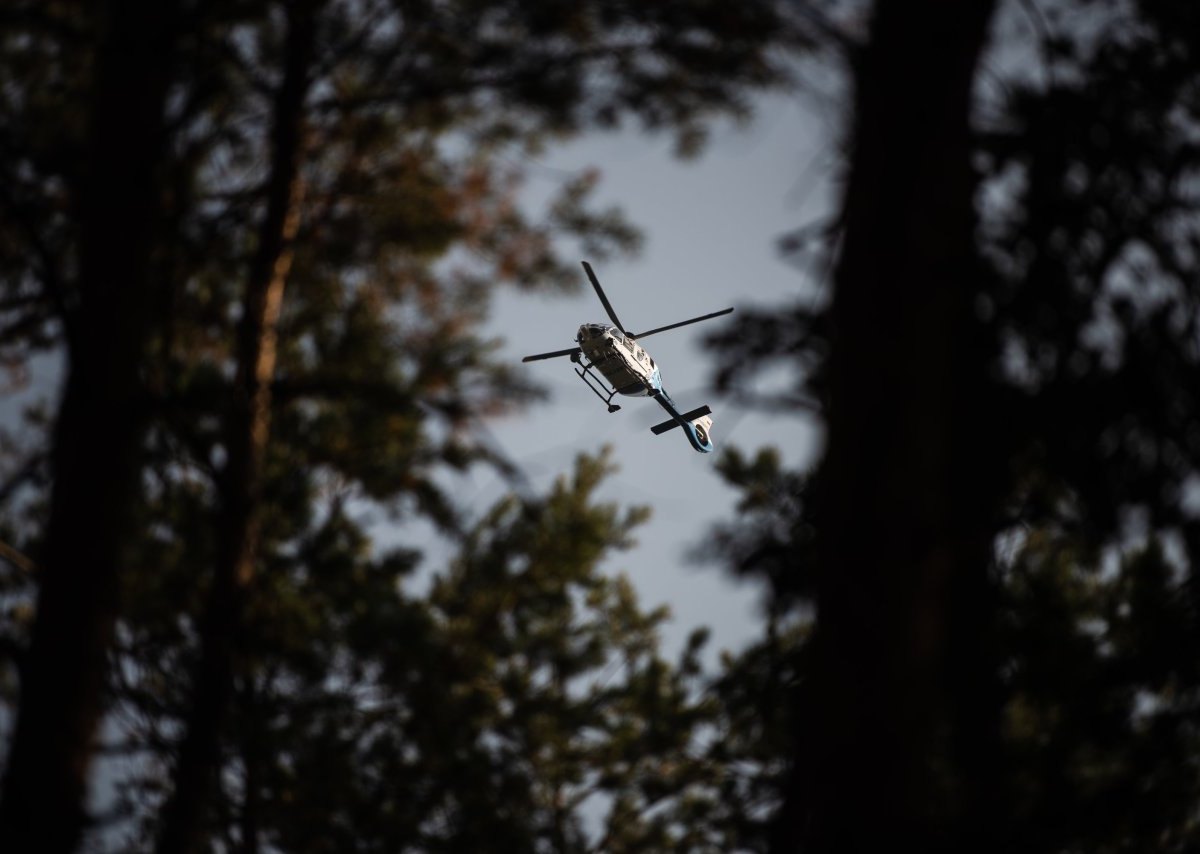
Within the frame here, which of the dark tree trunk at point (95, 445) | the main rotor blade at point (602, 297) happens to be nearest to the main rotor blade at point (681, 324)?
the main rotor blade at point (602, 297)

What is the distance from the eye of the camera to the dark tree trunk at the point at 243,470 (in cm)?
431

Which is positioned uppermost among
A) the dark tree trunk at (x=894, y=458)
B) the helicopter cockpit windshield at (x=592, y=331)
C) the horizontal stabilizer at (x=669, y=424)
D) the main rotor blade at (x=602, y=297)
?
the helicopter cockpit windshield at (x=592, y=331)

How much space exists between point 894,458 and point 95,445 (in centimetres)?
281

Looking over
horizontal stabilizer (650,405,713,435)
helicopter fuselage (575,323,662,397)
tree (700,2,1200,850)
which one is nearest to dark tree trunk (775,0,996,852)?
tree (700,2,1200,850)

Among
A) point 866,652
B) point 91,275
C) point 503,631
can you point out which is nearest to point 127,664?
point 91,275

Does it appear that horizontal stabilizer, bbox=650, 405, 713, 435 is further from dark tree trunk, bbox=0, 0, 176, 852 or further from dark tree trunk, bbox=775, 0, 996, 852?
dark tree trunk, bbox=0, 0, 176, 852

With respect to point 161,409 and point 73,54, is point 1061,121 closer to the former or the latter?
point 161,409

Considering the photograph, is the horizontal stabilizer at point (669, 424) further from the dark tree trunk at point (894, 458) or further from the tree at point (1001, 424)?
the dark tree trunk at point (894, 458)

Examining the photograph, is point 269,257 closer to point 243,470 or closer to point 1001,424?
point 243,470

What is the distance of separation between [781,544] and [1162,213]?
5.16ft

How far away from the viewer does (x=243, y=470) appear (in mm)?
6059

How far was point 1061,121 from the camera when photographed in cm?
340

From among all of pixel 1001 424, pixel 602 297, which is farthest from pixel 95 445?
pixel 1001 424

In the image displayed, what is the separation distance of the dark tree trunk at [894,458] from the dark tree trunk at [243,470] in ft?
8.38
